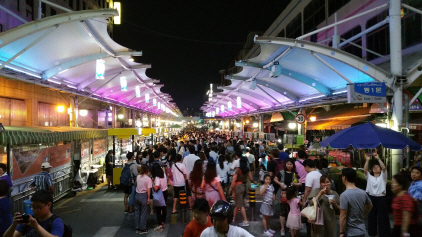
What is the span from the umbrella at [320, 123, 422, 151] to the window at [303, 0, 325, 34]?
15.6 meters

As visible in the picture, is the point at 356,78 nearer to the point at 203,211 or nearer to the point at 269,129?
the point at 203,211

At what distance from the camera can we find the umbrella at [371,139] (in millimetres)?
5516

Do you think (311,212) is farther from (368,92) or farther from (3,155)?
(3,155)

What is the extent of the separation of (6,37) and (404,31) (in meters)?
14.5

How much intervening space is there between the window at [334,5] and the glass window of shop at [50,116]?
59.4ft

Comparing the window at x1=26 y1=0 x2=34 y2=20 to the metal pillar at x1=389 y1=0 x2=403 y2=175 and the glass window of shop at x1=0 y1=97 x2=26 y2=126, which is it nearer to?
the glass window of shop at x1=0 y1=97 x2=26 y2=126

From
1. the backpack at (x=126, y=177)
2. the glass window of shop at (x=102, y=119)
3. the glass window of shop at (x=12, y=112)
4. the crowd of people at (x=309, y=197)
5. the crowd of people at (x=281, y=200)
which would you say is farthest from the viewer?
the glass window of shop at (x=102, y=119)

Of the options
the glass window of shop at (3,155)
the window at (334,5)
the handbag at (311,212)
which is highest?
the window at (334,5)

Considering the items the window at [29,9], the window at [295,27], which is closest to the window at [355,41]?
the window at [295,27]

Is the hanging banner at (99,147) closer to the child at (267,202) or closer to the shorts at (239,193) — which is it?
the shorts at (239,193)

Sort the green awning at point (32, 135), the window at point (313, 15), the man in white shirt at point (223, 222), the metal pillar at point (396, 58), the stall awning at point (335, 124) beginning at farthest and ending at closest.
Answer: the window at point (313, 15), the stall awning at point (335, 124), the metal pillar at point (396, 58), the green awning at point (32, 135), the man in white shirt at point (223, 222)

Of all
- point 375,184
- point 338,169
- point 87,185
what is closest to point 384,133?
point 375,184

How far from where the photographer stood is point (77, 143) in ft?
36.9

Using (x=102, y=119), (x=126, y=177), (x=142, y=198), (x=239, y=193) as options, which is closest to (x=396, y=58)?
(x=239, y=193)
